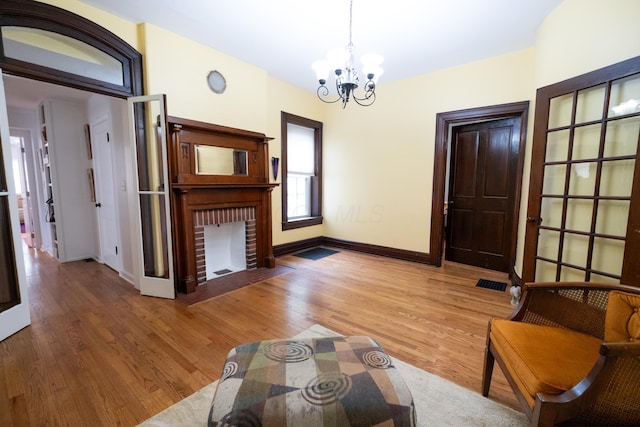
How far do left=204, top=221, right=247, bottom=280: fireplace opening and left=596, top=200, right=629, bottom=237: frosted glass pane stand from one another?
12.6 feet

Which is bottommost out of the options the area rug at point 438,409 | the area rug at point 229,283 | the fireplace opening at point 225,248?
the area rug at point 438,409

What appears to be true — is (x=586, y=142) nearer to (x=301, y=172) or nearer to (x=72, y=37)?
(x=301, y=172)

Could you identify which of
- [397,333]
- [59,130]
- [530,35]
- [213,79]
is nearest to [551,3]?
[530,35]

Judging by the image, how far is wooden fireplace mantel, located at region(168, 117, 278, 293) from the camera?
304 cm

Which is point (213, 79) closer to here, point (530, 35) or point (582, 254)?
point (530, 35)

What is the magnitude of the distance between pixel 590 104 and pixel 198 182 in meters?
3.89

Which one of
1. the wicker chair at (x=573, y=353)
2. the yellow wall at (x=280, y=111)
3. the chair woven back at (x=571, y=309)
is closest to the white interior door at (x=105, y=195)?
the yellow wall at (x=280, y=111)

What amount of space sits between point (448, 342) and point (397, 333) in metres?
0.40

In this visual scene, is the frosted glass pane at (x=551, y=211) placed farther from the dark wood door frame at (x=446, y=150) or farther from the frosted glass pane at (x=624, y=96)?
the dark wood door frame at (x=446, y=150)

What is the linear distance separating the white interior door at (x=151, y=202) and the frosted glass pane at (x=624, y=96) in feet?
13.0

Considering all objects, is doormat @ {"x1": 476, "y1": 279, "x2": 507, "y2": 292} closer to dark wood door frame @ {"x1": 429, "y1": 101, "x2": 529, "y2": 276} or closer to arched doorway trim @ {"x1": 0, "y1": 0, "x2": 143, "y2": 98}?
dark wood door frame @ {"x1": 429, "y1": 101, "x2": 529, "y2": 276}

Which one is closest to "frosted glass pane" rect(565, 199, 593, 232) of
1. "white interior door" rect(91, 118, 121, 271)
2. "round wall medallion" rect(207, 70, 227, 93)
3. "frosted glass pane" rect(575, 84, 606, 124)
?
"frosted glass pane" rect(575, 84, 606, 124)

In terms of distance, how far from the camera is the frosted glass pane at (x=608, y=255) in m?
2.07

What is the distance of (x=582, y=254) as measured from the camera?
234 centimetres
